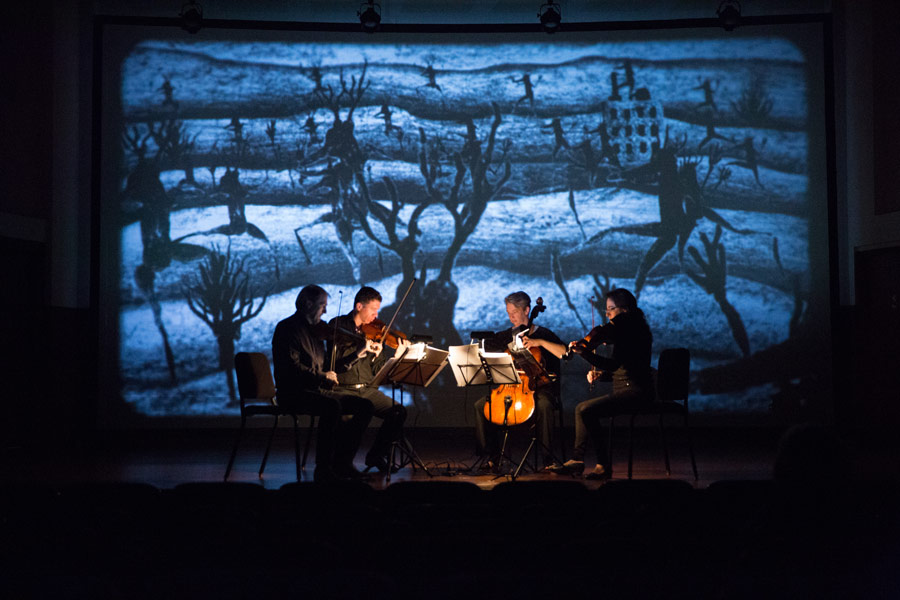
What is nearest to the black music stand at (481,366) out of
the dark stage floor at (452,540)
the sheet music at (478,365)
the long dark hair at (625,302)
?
the sheet music at (478,365)

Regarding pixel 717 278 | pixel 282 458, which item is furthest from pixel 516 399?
pixel 717 278

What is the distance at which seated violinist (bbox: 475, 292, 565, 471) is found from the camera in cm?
522

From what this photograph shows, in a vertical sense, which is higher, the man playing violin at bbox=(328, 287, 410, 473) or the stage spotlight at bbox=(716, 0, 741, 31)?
the stage spotlight at bbox=(716, 0, 741, 31)

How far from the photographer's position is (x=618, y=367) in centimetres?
502

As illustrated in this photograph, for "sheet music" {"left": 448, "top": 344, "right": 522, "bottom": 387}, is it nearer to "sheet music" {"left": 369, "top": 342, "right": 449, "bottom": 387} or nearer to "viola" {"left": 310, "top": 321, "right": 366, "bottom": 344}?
"sheet music" {"left": 369, "top": 342, "right": 449, "bottom": 387}

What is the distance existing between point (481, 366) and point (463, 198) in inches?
120

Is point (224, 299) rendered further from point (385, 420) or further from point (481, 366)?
point (481, 366)

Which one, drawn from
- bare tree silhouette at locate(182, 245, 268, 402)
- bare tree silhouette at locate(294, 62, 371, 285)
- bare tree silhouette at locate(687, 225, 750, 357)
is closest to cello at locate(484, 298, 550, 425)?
bare tree silhouette at locate(294, 62, 371, 285)

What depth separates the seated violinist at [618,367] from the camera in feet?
16.3

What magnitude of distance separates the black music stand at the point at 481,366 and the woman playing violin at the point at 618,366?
1.42 ft

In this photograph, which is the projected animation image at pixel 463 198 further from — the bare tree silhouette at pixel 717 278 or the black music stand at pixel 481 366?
the black music stand at pixel 481 366

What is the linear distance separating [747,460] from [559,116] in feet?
11.9

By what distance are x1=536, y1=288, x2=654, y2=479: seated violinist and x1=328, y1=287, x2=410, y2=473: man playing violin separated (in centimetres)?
108

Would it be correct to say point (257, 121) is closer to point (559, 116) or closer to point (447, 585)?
point (559, 116)
